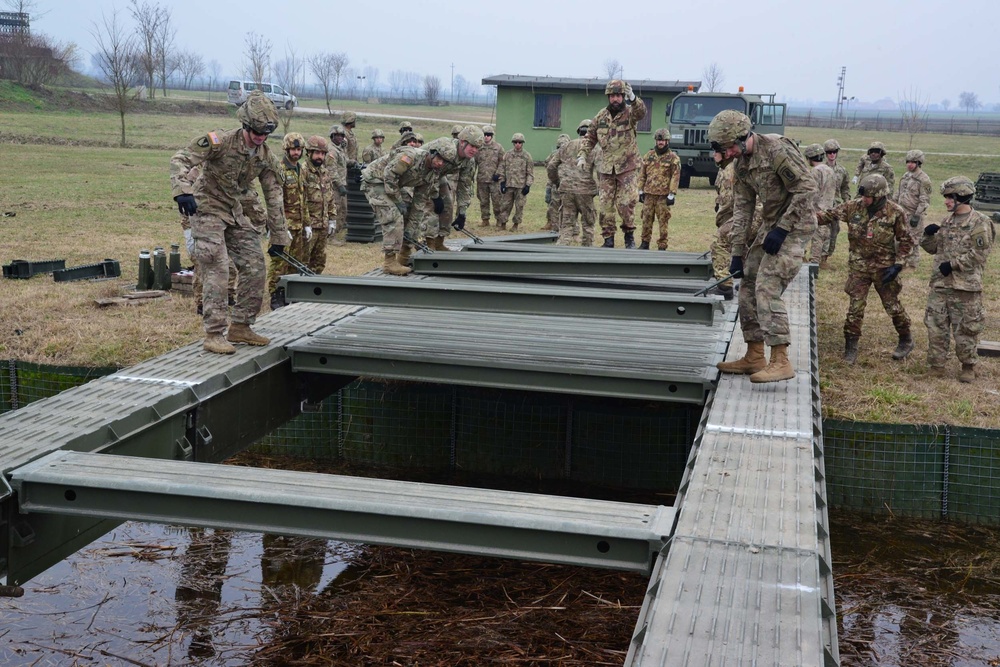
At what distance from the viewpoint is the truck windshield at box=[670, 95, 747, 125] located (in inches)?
969

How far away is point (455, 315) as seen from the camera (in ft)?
27.3

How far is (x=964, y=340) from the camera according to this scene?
868cm

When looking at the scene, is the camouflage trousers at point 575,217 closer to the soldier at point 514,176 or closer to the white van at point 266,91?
the soldier at point 514,176

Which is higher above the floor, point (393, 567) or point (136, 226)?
point (136, 226)

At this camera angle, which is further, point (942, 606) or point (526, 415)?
point (526, 415)

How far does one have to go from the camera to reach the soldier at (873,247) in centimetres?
888

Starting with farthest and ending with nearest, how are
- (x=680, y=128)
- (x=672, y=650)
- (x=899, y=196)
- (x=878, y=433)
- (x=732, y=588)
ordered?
(x=680, y=128) → (x=899, y=196) → (x=878, y=433) → (x=732, y=588) → (x=672, y=650)

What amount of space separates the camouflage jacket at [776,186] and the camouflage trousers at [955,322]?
330cm

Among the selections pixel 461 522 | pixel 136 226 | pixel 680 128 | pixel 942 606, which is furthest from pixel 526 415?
pixel 680 128

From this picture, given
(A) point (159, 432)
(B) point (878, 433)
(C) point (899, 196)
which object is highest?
(C) point (899, 196)

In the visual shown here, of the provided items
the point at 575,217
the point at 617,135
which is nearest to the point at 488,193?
the point at 575,217

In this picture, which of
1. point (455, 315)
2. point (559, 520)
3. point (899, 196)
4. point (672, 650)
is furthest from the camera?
point (899, 196)

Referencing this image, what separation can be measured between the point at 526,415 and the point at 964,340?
3.80 metres

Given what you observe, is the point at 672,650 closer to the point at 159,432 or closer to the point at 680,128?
the point at 159,432
